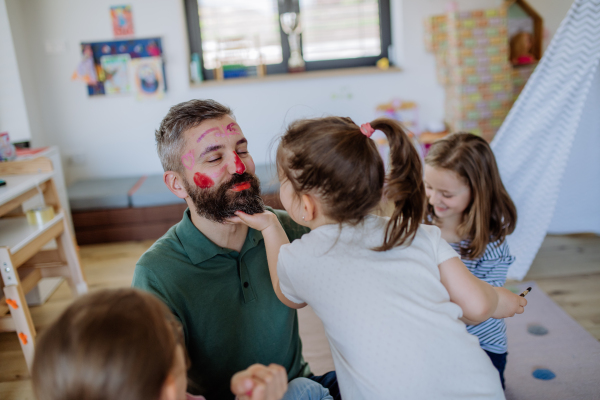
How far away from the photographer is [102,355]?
61cm

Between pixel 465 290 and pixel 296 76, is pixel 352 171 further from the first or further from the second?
pixel 296 76

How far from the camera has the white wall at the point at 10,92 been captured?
3.63 meters

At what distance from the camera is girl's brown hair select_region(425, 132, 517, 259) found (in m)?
1.66

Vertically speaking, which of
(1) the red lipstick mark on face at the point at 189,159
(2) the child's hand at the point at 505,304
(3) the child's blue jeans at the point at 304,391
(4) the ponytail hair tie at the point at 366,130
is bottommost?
(3) the child's blue jeans at the point at 304,391

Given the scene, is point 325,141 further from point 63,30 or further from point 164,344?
point 63,30

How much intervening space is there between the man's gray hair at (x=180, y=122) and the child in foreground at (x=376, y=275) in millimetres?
364

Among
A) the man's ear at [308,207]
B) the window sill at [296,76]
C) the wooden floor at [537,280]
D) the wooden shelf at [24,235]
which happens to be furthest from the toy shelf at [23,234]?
the window sill at [296,76]

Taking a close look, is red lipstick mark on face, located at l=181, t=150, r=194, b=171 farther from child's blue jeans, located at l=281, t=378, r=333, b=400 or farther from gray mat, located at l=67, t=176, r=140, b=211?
gray mat, located at l=67, t=176, r=140, b=211

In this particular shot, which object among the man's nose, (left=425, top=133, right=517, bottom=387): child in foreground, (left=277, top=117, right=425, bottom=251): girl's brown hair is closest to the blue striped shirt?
(left=425, top=133, right=517, bottom=387): child in foreground

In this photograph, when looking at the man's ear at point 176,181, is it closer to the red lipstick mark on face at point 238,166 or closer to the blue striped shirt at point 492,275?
the red lipstick mark on face at point 238,166

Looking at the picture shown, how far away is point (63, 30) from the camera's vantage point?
4.04 metres

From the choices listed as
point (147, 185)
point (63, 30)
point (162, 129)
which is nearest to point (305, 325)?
point (162, 129)

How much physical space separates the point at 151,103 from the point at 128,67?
0.35 meters

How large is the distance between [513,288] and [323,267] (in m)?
1.90
